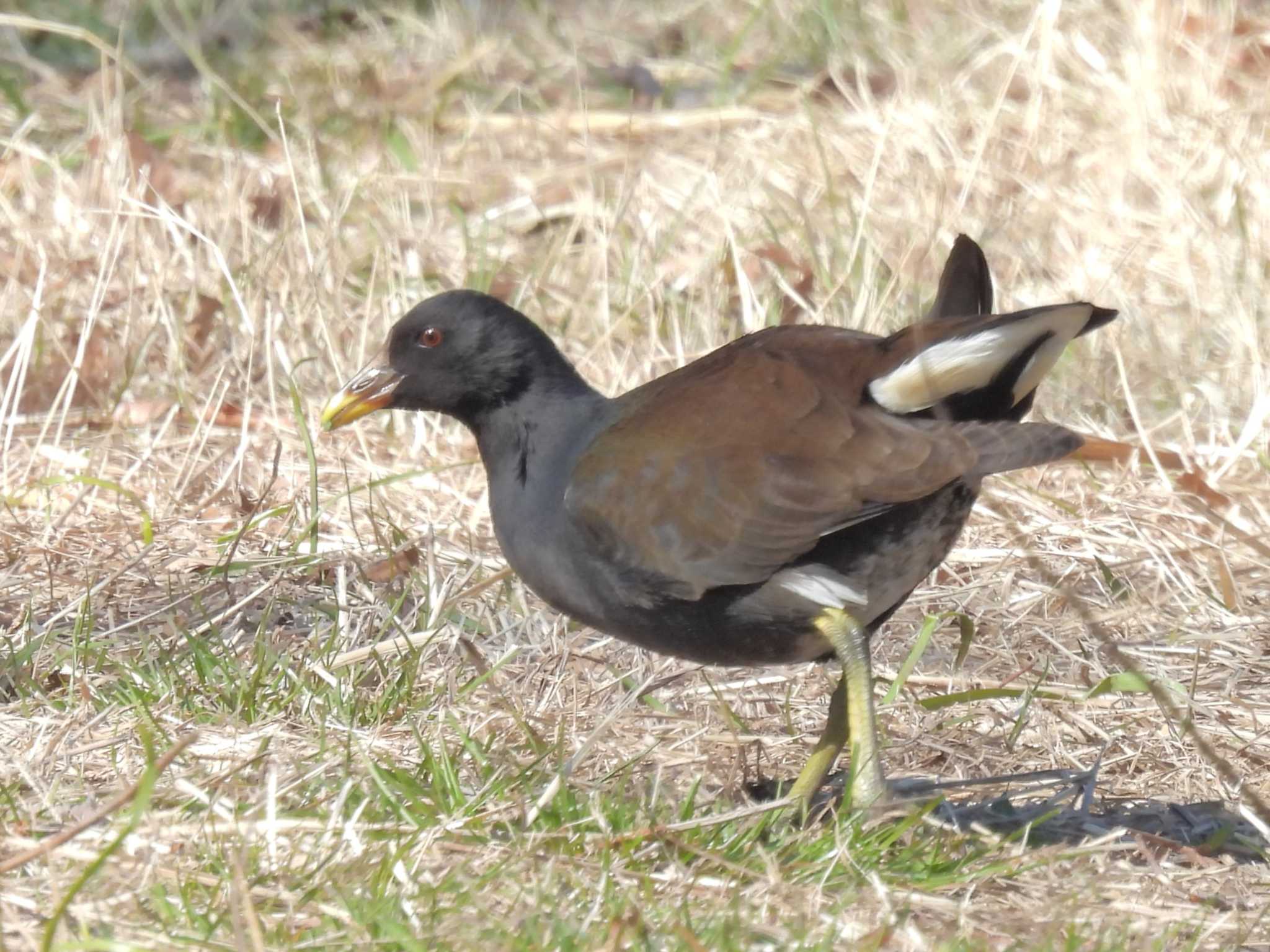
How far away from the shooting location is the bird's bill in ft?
10.0

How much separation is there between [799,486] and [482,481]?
1.70 meters

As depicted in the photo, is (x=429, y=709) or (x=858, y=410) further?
(x=429, y=709)

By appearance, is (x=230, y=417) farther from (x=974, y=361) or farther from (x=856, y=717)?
(x=974, y=361)

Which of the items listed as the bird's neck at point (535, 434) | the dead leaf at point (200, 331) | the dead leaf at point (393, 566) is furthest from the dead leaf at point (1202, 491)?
the dead leaf at point (200, 331)

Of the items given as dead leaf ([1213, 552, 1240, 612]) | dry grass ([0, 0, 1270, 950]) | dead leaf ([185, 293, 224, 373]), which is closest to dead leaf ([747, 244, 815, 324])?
dry grass ([0, 0, 1270, 950])

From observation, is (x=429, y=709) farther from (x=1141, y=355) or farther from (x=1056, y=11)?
(x=1056, y=11)

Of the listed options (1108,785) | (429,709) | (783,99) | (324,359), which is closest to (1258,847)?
(1108,785)

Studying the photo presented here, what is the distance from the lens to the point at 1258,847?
2666 millimetres

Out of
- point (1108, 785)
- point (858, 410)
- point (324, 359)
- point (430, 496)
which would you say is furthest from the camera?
point (324, 359)

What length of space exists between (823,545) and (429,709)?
788mm

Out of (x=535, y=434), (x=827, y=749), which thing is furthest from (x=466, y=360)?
(x=827, y=749)

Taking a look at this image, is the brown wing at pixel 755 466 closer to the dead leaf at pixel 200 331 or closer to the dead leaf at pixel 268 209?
the dead leaf at pixel 200 331

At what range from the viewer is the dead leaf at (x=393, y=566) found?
11.5 ft

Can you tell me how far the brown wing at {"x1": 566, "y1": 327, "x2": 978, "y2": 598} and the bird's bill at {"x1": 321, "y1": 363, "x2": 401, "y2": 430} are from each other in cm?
47
